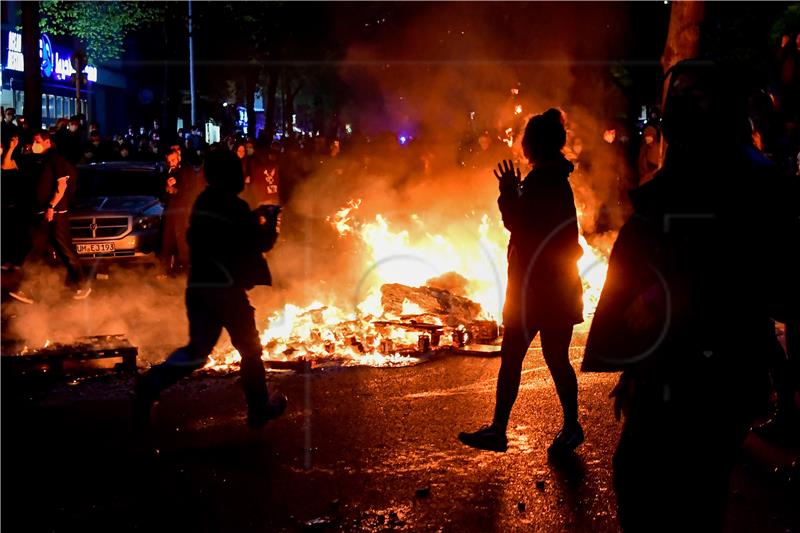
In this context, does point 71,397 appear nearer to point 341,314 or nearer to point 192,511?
point 192,511

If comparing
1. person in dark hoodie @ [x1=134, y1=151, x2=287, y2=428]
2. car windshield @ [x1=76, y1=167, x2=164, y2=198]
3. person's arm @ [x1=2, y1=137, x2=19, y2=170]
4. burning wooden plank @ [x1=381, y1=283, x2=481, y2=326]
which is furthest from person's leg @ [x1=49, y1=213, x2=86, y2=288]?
person in dark hoodie @ [x1=134, y1=151, x2=287, y2=428]

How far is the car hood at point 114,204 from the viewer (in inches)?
524

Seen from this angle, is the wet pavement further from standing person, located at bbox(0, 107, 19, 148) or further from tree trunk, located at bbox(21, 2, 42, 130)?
tree trunk, located at bbox(21, 2, 42, 130)

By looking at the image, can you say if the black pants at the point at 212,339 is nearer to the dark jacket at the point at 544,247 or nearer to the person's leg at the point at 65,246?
the dark jacket at the point at 544,247

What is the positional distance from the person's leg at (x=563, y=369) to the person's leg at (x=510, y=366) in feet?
0.39

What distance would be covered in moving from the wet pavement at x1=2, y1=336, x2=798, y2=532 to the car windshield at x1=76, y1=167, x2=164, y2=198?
776 cm

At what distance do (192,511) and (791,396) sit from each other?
12.5ft

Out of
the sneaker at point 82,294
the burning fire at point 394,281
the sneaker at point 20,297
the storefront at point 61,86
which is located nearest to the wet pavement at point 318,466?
the burning fire at point 394,281

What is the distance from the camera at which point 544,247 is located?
5094 millimetres

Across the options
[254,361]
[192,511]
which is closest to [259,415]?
[254,361]

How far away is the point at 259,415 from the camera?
5.54 m

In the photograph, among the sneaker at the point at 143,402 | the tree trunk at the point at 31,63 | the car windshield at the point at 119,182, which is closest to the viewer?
the sneaker at the point at 143,402

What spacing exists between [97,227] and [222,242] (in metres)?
8.60

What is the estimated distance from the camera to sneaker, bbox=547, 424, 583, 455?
5.20 m
